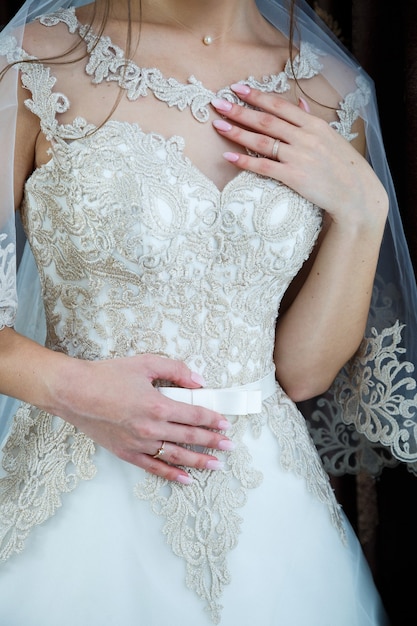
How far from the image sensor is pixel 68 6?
1431mm

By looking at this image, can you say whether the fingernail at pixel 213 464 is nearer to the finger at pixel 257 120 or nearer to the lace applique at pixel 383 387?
the lace applique at pixel 383 387

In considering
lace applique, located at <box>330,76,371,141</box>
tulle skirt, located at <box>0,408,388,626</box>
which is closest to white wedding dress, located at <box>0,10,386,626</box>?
tulle skirt, located at <box>0,408,388,626</box>

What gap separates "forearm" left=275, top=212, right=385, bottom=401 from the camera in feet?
4.48

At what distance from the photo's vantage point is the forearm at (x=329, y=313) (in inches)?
53.7

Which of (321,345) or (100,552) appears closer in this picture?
(100,552)

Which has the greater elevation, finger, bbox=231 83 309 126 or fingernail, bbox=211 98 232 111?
finger, bbox=231 83 309 126

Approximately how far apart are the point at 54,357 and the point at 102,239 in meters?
0.18

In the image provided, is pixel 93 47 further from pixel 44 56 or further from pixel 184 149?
pixel 184 149

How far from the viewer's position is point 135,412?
3.71 ft

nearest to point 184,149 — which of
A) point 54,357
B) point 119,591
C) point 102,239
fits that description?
point 102,239

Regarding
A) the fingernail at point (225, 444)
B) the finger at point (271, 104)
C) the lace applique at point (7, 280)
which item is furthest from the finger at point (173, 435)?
the finger at point (271, 104)

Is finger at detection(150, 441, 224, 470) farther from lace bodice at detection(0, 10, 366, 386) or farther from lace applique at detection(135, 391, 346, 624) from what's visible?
lace bodice at detection(0, 10, 366, 386)

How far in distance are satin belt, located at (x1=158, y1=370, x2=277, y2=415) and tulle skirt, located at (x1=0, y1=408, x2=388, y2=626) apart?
5 centimetres

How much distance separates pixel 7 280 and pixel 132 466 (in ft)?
1.05
